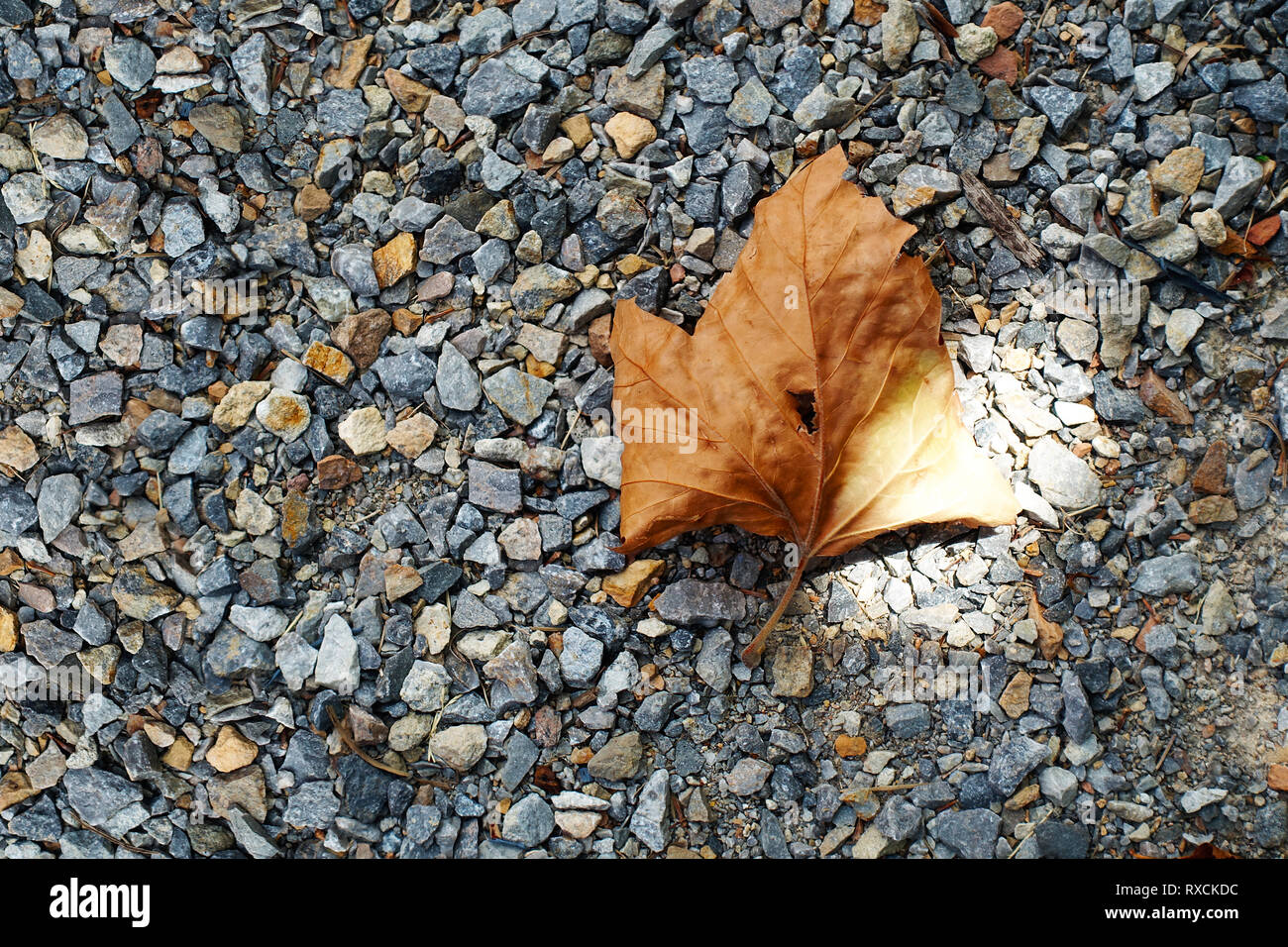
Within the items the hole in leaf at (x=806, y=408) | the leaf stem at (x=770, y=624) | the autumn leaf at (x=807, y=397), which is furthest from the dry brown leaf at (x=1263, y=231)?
the leaf stem at (x=770, y=624)

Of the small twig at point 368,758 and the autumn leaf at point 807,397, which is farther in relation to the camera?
the small twig at point 368,758

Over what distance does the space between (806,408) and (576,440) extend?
19.7 inches

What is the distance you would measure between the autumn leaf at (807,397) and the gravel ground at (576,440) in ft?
0.43

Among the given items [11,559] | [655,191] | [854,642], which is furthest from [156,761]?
[655,191]

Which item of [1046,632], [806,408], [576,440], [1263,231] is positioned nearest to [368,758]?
[576,440]

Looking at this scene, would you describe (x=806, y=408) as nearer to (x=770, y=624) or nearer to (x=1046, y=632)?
(x=770, y=624)

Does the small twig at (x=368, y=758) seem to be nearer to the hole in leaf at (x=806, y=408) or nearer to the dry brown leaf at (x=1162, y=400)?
the hole in leaf at (x=806, y=408)

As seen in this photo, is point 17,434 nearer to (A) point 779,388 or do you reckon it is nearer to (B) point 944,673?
(A) point 779,388

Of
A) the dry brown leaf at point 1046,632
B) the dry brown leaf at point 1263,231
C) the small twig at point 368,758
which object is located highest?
the dry brown leaf at point 1263,231

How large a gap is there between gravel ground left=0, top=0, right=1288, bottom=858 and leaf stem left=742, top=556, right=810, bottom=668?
4cm

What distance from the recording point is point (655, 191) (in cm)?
202

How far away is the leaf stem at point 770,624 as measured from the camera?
188cm

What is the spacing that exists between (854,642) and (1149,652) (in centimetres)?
60

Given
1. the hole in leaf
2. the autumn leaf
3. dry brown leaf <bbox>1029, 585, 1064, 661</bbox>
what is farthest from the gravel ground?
the hole in leaf
